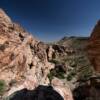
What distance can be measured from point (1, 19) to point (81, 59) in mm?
42849

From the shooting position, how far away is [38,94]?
147 feet

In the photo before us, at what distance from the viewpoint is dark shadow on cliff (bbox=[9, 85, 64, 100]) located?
137 feet

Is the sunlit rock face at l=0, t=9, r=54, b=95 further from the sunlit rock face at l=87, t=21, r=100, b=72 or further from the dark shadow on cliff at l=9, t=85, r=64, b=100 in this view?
the sunlit rock face at l=87, t=21, r=100, b=72

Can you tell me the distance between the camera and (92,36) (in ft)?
102

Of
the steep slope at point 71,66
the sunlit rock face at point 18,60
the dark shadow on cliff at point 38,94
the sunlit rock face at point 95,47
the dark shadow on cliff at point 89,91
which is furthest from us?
the steep slope at point 71,66

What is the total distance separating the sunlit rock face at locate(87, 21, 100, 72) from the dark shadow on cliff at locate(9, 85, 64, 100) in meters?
14.5

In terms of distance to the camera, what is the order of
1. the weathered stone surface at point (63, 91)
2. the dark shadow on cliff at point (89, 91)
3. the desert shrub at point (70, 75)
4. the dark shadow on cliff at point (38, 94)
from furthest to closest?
1. the desert shrub at point (70, 75)
2. the dark shadow on cliff at point (89, 91)
3. the weathered stone surface at point (63, 91)
4. the dark shadow on cliff at point (38, 94)

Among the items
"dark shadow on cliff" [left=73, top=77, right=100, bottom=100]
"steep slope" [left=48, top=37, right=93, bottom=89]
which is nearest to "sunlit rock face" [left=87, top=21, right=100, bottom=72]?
"dark shadow on cliff" [left=73, top=77, right=100, bottom=100]

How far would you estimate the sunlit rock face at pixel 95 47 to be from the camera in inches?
1207

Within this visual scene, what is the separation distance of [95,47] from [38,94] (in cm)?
1728

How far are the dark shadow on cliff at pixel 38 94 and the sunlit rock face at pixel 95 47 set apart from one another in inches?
572

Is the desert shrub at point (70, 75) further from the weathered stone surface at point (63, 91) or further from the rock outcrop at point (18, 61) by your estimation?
the weathered stone surface at point (63, 91)

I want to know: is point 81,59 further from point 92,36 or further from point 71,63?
point 92,36

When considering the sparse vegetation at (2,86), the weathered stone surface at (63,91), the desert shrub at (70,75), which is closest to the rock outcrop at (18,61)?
the weathered stone surface at (63,91)
